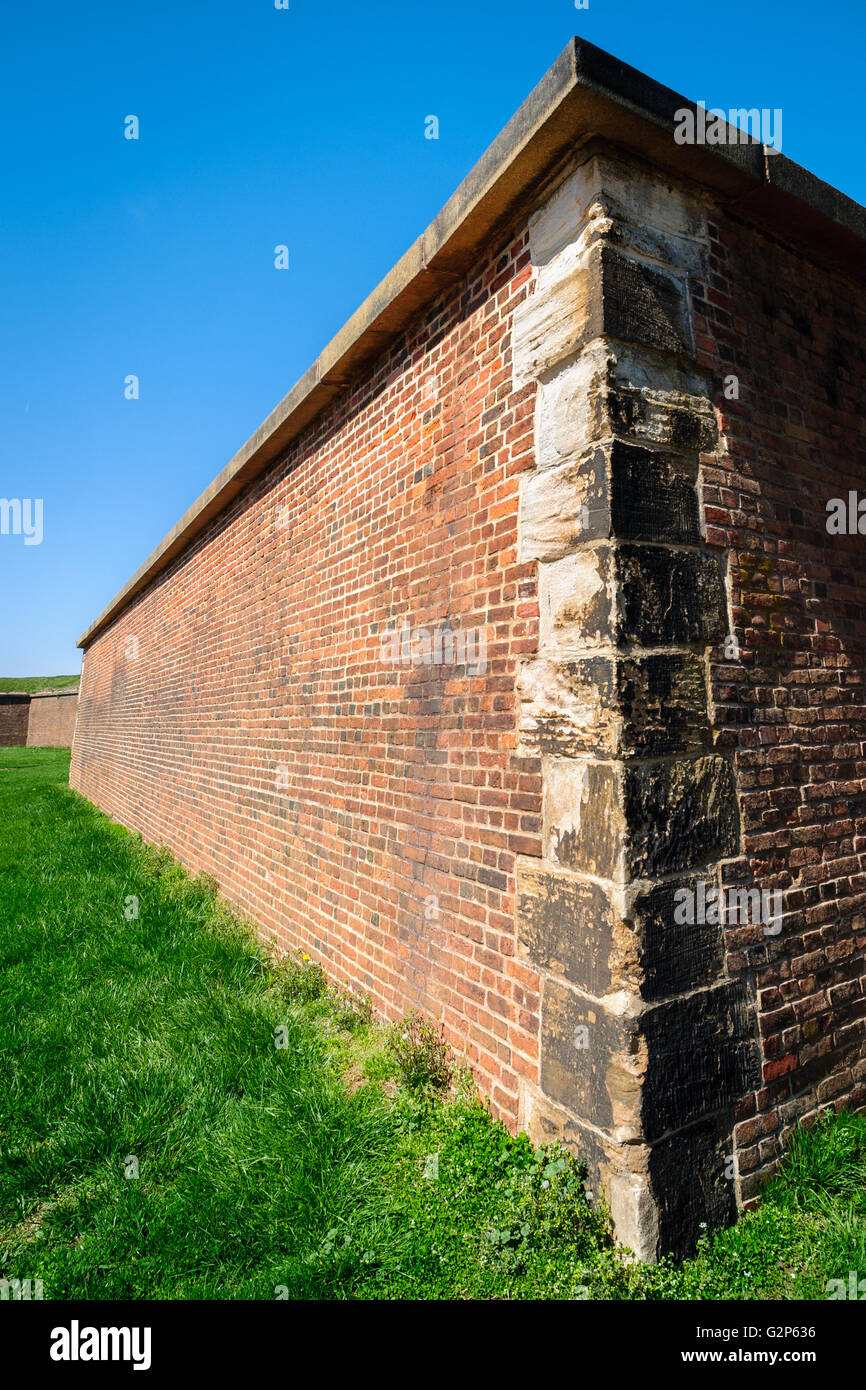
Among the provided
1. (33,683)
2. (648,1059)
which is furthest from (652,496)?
(33,683)

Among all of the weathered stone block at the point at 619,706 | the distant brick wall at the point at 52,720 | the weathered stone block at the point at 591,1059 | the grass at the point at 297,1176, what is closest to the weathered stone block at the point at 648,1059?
the weathered stone block at the point at 591,1059

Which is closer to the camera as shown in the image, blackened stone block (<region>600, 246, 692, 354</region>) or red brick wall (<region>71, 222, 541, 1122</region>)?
blackened stone block (<region>600, 246, 692, 354</region>)

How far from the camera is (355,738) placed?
4.05m

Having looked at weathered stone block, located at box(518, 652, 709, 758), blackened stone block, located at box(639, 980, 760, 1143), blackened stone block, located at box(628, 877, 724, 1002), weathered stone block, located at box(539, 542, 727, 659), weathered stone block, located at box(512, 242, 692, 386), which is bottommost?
blackened stone block, located at box(639, 980, 760, 1143)

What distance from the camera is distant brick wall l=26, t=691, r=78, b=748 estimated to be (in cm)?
3123

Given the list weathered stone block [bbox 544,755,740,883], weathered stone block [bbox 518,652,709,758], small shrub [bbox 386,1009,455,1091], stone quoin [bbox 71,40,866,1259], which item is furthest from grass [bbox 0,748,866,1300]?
weathered stone block [bbox 518,652,709,758]

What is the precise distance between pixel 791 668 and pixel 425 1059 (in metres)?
2.23

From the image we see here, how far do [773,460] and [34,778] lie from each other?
21.6 meters


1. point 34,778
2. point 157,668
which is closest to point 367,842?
point 157,668

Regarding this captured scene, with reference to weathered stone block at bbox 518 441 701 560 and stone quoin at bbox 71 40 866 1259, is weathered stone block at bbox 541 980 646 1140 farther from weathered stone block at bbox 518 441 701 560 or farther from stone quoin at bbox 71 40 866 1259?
weathered stone block at bbox 518 441 701 560

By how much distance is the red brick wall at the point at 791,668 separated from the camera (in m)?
2.59

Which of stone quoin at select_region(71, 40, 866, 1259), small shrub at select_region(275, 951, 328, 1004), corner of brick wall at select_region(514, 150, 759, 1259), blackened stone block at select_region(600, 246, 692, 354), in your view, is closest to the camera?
corner of brick wall at select_region(514, 150, 759, 1259)

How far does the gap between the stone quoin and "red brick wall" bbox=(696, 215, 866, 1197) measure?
2 cm

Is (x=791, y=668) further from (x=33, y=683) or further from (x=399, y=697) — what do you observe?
(x=33, y=683)
